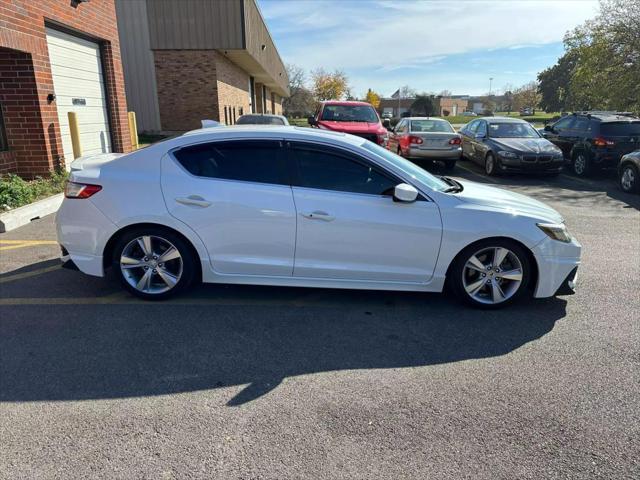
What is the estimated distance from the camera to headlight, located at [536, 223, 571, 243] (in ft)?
13.6

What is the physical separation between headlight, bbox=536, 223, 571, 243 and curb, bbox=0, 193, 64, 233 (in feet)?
22.2

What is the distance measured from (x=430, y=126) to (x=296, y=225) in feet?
37.2

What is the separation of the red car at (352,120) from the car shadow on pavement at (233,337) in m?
9.44

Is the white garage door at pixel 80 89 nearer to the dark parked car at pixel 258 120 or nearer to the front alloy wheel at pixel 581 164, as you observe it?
the dark parked car at pixel 258 120

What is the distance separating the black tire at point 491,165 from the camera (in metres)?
12.8

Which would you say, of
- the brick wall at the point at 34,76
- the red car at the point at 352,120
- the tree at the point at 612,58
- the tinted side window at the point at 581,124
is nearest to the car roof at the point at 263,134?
the brick wall at the point at 34,76

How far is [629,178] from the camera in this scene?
10750 millimetres

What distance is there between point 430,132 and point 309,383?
11755 mm

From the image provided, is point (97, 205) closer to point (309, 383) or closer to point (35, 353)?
point (35, 353)

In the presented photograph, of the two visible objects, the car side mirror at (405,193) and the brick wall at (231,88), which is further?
the brick wall at (231,88)

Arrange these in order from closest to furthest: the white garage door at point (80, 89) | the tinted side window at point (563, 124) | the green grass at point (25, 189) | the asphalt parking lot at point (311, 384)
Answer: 1. the asphalt parking lot at point (311, 384)
2. the green grass at point (25, 189)
3. the white garage door at point (80, 89)
4. the tinted side window at point (563, 124)

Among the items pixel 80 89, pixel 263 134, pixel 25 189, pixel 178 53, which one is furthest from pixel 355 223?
pixel 178 53

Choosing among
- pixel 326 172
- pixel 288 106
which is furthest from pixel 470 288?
pixel 288 106

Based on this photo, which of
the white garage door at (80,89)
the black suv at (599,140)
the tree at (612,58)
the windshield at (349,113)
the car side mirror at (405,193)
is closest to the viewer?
the car side mirror at (405,193)
